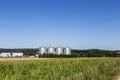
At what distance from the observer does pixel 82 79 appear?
15133 millimetres

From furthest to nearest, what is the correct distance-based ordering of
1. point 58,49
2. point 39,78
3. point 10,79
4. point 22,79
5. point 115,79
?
point 58,49 → point 115,79 → point 39,78 → point 22,79 → point 10,79

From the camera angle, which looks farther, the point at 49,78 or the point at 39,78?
the point at 49,78

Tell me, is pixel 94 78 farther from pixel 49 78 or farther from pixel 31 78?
pixel 31 78

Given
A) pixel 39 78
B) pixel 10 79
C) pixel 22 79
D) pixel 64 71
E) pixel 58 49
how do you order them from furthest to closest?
pixel 58 49 → pixel 64 71 → pixel 39 78 → pixel 22 79 → pixel 10 79

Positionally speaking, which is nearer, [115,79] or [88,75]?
[88,75]

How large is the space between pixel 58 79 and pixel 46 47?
114591mm

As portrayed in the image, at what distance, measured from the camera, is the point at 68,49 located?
12725 cm

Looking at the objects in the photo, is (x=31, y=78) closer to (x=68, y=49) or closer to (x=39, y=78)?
(x=39, y=78)

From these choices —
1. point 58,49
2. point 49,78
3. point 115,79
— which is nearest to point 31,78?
point 49,78

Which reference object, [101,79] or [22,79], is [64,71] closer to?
[101,79]

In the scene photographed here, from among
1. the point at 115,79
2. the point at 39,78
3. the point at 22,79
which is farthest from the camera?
the point at 115,79

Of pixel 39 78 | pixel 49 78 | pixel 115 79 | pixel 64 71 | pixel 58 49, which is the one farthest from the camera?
pixel 58 49

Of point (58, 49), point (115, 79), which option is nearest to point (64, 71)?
point (115, 79)

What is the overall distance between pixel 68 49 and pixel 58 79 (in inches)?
4355
